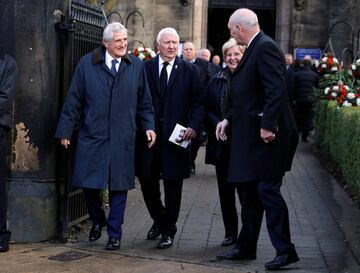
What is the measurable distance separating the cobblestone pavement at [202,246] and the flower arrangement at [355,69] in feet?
15.8

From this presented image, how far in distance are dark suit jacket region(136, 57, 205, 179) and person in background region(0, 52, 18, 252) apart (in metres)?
1.26

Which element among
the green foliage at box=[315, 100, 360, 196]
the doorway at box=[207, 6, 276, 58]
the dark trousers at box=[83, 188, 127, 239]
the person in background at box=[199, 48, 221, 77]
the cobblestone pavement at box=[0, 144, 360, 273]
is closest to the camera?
the cobblestone pavement at box=[0, 144, 360, 273]

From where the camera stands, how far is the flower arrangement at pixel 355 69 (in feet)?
54.4

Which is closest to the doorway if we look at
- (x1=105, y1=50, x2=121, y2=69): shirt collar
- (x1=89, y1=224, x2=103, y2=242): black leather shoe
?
(x1=105, y1=50, x2=121, y2=69): shirt collar

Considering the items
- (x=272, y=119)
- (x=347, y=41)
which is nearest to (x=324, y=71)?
(x=347, y=41)

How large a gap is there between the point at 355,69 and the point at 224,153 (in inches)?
344

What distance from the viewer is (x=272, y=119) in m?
7.36

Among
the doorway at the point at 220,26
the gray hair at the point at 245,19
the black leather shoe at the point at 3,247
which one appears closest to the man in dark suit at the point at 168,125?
the gray hair at the point at 245,19

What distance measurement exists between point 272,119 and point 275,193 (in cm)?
66

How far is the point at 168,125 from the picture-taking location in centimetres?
867

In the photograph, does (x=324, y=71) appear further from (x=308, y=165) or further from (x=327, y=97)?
(x=308, y=165)

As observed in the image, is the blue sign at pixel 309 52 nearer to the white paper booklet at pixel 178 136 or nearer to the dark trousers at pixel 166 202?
the dark trousers at pixel 166 202

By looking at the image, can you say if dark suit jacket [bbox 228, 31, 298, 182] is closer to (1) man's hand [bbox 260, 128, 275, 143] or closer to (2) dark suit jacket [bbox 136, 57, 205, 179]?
(1) man's hand [bbox 260, 128, 275, 143]

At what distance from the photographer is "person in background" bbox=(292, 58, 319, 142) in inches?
821
